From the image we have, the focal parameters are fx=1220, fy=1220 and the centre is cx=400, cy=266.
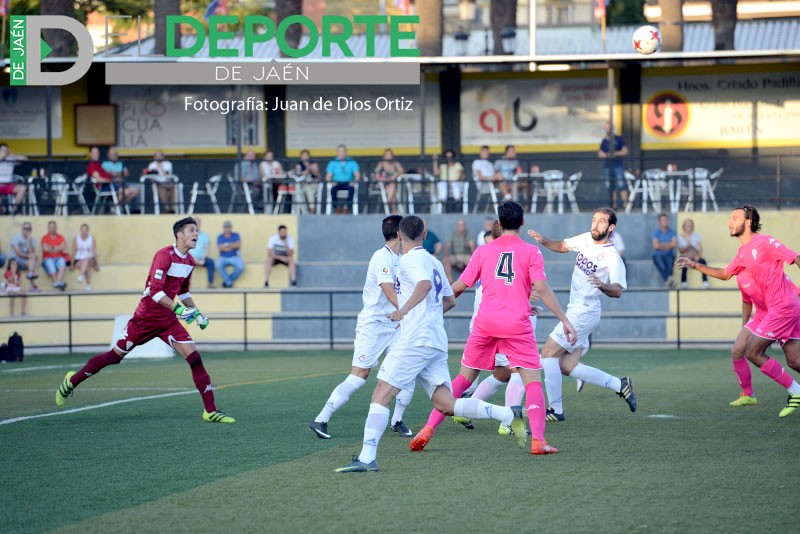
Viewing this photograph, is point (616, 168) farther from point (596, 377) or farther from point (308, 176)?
point (596, 377)

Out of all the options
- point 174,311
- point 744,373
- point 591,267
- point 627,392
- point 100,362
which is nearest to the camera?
point 591,267

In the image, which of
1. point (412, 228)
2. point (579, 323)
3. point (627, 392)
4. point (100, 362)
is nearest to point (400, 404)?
point (579, 323)

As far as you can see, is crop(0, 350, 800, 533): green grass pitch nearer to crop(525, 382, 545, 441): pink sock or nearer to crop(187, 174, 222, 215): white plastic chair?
Answer: crop(525, 382, 545, 441): pink sock

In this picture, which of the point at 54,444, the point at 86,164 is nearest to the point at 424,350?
the point at 54,444

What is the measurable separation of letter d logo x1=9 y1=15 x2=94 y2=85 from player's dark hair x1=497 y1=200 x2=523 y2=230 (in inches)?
800

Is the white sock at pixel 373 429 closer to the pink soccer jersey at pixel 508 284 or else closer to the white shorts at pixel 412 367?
the white shorts at pixel 412 367

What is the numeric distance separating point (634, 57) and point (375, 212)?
6559mm

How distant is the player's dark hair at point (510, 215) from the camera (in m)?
9.56

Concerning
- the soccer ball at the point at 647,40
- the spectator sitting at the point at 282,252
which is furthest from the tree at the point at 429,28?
the spectator sitting at the point at 282,252

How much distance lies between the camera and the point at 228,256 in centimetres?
2497

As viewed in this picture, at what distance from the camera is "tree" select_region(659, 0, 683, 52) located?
28.9 metres

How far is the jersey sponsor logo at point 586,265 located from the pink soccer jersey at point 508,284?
70.3 inches

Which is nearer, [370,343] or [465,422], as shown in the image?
[370,343]

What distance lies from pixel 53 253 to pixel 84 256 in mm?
617
